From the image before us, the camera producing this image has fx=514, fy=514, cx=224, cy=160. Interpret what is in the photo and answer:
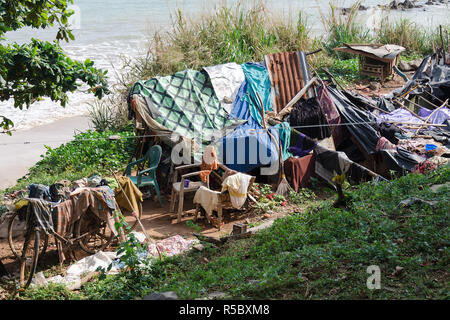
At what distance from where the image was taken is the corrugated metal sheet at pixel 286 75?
1054 centimetres

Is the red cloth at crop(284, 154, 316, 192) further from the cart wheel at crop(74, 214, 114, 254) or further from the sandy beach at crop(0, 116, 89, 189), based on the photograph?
the sandy beach at crop(0, 116, 89, 189)

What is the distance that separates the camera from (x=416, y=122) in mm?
10148

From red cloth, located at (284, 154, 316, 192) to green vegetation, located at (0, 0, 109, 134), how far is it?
3759mm

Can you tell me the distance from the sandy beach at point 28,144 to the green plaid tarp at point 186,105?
260 cm

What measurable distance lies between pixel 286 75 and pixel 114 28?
17.8m

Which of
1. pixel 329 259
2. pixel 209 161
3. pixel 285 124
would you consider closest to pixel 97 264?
pixel 209 161

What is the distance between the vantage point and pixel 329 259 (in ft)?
16.2

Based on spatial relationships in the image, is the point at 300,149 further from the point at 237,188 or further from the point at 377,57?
the point at 377,57

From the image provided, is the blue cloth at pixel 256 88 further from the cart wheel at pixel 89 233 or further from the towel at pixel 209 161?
the cart wheel at pixel 89 233

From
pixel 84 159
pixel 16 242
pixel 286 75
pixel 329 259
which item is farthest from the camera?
pixel 286 75

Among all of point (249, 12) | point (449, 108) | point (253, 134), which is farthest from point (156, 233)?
point (249, 12)

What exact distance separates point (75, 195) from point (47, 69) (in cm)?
172

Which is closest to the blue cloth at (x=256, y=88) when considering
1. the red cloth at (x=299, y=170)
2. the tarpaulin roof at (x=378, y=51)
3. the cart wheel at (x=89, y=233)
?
the red cloth at (x=299, y=170)
